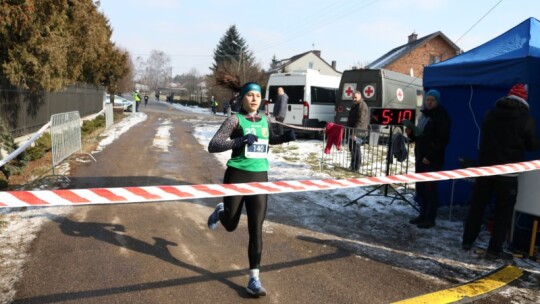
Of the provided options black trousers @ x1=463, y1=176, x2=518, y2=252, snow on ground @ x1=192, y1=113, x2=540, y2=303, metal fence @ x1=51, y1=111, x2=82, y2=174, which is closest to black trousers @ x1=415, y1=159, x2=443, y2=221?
snow on ground @ x1=192, y1=113, x2=540, y2=303

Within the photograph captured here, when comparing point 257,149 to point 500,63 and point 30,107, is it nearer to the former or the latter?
point 500,63

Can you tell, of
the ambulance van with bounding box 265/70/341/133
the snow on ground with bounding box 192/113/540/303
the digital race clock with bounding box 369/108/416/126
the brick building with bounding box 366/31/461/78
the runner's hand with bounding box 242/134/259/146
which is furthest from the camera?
the brick building with bounding box 366/31/461/78

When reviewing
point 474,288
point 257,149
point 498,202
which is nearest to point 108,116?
point 257,149

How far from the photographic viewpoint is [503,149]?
4688 millimetres

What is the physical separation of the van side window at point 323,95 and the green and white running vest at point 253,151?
12509 mm

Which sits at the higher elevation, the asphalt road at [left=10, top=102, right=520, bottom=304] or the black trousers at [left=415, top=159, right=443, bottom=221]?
the black trousers at [left=415, top=159, right=443, bottom=221]

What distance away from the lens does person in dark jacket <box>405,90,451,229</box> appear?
5770 mm

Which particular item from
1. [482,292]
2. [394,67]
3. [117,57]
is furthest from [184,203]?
[394,67]

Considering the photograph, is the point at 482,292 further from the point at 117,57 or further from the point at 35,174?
the point at 117,57

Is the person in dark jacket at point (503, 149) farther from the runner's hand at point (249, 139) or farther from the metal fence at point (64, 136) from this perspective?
the metal fence at point (64, 136)

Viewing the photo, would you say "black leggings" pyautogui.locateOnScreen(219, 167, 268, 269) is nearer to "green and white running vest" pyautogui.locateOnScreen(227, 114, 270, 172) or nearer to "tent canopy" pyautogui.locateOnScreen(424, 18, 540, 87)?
"green and white running vest" pyautogui.locateOnScreen(227, 114, 270, 172)

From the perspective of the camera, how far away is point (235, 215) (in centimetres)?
387

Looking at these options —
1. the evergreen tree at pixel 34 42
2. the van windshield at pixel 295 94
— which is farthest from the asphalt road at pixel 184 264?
the van windshield at pixel 295 94

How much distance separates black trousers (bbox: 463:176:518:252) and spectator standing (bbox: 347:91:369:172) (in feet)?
16.1
